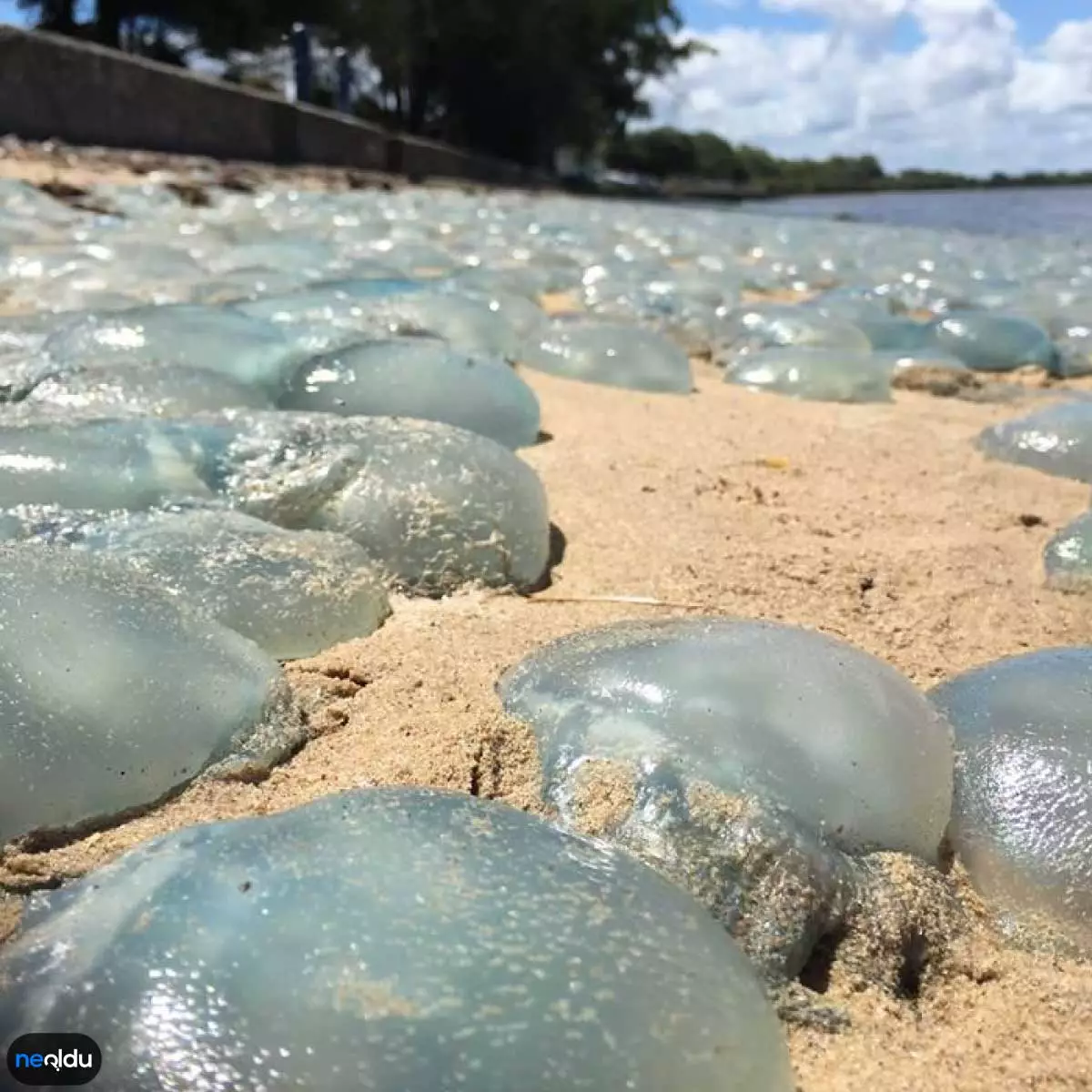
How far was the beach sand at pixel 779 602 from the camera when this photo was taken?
758mm

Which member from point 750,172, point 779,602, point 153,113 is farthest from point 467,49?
point 750,172

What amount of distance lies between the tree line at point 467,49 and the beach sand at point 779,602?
54.1ft

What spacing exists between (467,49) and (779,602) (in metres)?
23.6

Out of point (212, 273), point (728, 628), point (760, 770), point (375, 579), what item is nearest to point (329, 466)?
point (375, 579)

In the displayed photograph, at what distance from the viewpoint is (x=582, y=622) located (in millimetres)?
Answer: 1259

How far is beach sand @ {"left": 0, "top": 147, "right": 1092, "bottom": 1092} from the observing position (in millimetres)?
758

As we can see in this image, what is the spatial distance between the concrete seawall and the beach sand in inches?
233

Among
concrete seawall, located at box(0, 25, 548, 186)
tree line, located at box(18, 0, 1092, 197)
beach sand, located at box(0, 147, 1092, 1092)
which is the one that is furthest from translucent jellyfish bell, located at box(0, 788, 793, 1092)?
tree line, located at box(18, 0, 1092, 197)

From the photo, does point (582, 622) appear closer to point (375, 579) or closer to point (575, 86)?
point (375, 579)

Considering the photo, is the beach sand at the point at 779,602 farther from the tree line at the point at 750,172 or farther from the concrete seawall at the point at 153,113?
the tree line at the point at 750,172

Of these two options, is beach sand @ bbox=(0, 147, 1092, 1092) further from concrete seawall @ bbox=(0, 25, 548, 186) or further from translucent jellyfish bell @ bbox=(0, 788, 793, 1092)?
concrete seawall @ bbox=(0, 25, 548, 186)

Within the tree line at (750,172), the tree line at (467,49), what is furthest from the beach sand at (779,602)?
the tree line at (750,172)

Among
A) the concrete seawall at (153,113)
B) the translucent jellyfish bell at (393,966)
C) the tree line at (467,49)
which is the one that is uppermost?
the tree line at (467,49)

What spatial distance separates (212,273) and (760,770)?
101 inches
